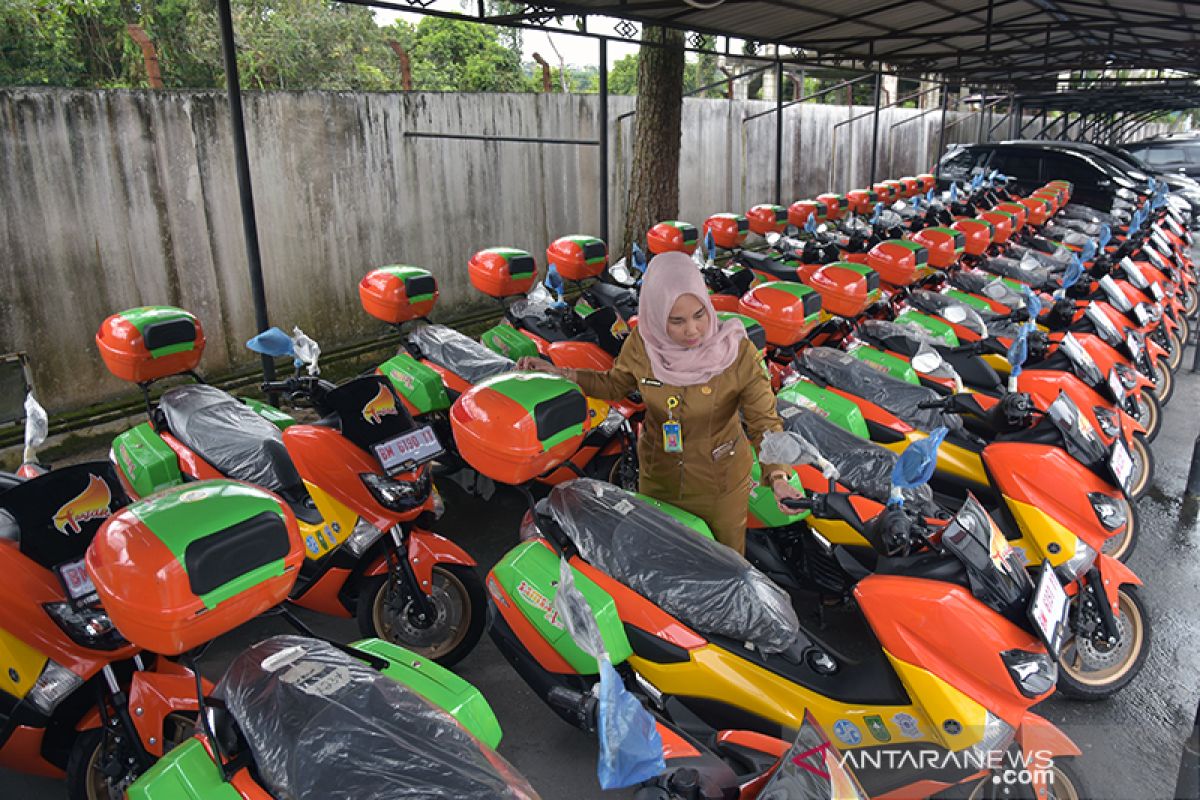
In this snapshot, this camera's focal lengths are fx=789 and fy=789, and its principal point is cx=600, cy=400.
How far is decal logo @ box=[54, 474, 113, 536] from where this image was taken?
2.29 m

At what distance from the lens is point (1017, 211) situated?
8117mm

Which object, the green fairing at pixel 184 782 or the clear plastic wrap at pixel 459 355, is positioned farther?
the clear plastic wrap at pixel 459 355

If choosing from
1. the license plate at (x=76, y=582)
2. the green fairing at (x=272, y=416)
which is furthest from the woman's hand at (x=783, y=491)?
the green fairing at (x=272, y=416)

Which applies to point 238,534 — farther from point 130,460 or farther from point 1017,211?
point 1017,211

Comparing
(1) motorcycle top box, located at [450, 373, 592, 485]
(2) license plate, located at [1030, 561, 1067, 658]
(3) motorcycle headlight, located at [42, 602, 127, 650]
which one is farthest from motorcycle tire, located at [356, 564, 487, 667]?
(2) license plate, located at [1030, 561, 1067, 658]

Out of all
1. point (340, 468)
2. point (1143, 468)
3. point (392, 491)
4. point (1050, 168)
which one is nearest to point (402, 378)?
point (340, 468)

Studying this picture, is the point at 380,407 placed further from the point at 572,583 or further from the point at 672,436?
the point at 572,583

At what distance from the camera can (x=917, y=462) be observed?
2.15 meters

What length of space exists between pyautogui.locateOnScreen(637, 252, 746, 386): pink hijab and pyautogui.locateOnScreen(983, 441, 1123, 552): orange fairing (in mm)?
1239

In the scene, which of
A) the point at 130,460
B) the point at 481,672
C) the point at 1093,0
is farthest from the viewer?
the point at 1093,0


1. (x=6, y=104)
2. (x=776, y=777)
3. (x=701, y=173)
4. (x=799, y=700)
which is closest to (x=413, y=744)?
(x=776, y=777)

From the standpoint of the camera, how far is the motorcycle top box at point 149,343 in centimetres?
345

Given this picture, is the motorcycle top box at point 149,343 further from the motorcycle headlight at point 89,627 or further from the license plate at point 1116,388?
the license plate at point 1116,388

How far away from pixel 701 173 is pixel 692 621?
30.0 feet
